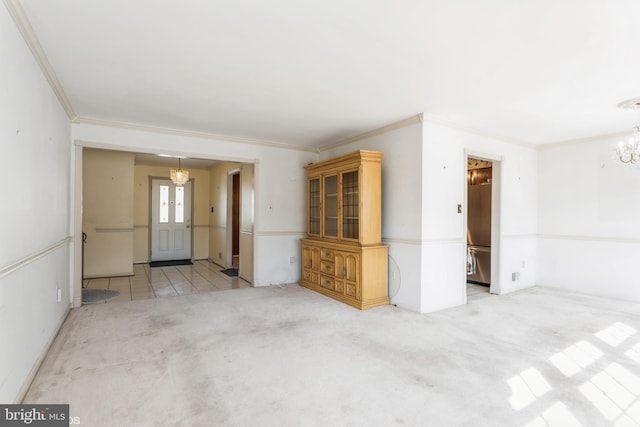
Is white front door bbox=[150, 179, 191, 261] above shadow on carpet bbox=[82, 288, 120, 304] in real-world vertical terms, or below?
above

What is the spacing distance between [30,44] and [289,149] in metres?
3.72

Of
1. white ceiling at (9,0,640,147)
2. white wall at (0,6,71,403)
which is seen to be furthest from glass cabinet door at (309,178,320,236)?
white wall at (0,6,71,403)

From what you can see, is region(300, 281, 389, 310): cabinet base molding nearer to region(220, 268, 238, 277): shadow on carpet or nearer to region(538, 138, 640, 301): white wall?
region(220, 268, 238, 277): shadow on carpet

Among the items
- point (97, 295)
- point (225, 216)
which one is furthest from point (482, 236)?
point (97, 295)

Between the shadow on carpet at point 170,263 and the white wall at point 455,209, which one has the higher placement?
the white wall at point 455,209

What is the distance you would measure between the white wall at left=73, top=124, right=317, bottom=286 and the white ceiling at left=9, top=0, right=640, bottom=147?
0.79m

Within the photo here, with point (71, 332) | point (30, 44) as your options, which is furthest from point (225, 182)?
point (30, 44)

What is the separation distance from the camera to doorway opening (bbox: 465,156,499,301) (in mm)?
5133

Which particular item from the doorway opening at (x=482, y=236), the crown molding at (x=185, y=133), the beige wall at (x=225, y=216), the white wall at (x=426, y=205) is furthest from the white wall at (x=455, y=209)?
the beige wall at (x=225, y=216)

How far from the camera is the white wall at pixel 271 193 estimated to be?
4961 millimetres

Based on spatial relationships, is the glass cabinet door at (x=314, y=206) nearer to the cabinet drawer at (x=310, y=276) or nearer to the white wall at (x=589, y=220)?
the cabinet drawer at (x=310, y=276)

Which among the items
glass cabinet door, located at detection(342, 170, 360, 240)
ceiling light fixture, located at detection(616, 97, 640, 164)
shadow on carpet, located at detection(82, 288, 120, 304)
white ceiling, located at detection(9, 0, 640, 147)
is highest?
white ceiling, located at detection(9, 0, 640, 147)

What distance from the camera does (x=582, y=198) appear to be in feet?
16.6

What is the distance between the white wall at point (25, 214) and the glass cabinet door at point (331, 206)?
3.15 m
